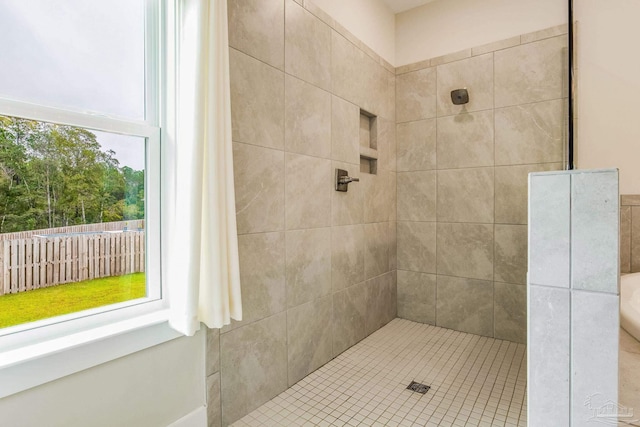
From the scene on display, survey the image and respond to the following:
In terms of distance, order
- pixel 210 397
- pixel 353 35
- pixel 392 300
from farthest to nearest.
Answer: pixel 392 300
pixel 353 35
pixel 210 397

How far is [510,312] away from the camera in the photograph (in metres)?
2.49

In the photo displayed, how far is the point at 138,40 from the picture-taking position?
134cm

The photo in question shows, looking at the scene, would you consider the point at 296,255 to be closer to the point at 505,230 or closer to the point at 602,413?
the point at 602,413

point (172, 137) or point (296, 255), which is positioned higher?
point (172, 137)

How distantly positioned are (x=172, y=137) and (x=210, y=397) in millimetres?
1139

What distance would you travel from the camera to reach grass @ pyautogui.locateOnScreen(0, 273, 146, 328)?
1055mm

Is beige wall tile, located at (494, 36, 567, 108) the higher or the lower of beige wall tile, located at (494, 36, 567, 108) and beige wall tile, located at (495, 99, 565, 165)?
the higher

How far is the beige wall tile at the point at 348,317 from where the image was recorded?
2.24m

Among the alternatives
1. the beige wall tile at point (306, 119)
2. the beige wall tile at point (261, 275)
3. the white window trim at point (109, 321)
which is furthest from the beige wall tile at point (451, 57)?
the white window trim at point (109, 321)

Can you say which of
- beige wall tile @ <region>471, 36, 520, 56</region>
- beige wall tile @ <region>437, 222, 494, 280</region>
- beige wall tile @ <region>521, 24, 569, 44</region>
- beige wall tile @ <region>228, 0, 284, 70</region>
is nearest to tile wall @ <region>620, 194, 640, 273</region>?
beige wall tile @ <region>437, 222, 494, 280</region>

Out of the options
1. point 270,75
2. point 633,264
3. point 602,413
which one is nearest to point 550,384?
point 602,413

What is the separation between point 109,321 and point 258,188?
83 cm

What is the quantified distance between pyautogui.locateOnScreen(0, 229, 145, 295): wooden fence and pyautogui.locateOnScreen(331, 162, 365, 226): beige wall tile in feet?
3.95

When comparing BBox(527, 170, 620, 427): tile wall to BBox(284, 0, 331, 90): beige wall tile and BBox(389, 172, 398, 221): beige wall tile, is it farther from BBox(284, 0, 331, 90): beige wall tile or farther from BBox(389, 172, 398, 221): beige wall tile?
BBox(389, 172, 398, 221): beige wall tile
